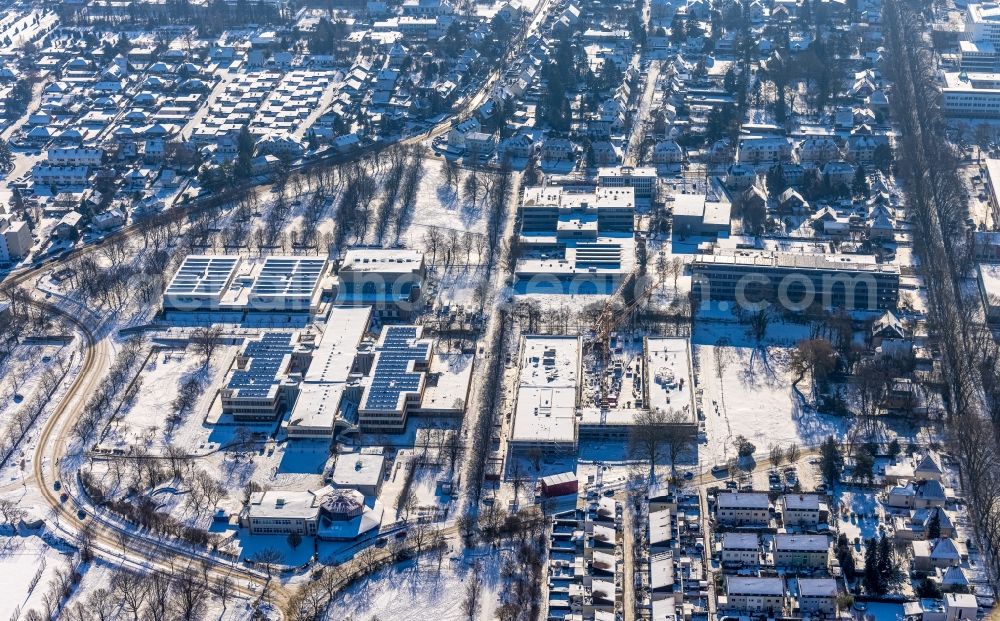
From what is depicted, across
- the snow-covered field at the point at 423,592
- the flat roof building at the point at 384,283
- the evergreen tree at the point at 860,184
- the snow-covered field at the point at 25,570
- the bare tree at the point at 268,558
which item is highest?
the snow-covered field at the point at 423,592

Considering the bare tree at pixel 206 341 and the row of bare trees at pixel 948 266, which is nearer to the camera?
the row of bare trees at pixel 948 266

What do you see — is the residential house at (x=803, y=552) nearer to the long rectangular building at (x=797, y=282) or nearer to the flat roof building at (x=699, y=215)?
the long rectangular building at (x=797, y=282)

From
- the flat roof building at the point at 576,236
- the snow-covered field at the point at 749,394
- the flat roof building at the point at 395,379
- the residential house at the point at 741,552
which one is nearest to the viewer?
the residential house at the point at 741,552

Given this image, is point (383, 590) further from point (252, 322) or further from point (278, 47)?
point (278, 47)

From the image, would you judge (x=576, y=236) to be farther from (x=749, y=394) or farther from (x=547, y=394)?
(x=749, y=394)

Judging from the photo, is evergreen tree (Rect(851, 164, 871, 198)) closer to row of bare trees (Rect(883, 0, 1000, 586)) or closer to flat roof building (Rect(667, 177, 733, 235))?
row of bare trees (Rect(883, 0, 1000, 586))

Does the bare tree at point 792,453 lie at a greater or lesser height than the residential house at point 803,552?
lesser

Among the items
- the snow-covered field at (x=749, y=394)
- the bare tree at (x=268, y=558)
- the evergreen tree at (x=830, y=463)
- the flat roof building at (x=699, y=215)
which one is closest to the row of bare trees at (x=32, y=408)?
the bare tree at (x=268, y=558)

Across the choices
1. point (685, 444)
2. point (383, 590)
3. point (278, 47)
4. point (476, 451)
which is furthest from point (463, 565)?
point (278, 47)
